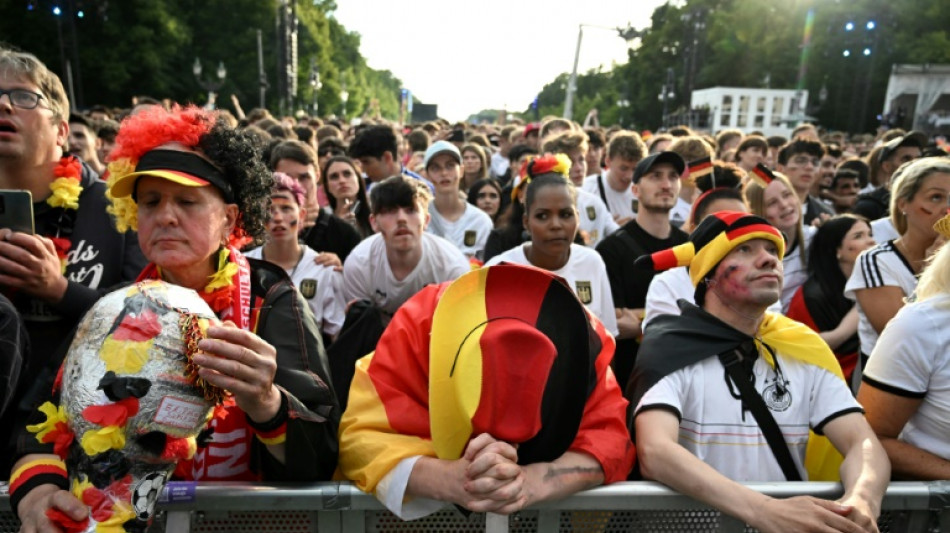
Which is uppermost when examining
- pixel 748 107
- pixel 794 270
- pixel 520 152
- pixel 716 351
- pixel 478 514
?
pixel 748 107

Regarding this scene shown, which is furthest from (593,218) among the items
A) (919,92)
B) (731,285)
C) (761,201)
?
(919,92)

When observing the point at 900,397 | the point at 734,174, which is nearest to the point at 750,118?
the point at 734,174

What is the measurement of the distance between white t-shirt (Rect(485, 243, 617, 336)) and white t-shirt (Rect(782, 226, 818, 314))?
1.34m

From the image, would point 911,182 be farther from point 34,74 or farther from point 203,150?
point 34,74

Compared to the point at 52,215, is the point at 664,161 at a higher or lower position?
higher

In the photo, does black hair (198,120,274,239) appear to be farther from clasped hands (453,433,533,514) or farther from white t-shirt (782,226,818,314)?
white t-shirt (782,226,818,314)

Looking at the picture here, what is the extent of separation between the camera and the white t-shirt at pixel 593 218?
577 centimetres

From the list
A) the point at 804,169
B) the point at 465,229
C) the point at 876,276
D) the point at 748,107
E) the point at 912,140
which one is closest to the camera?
the point at 876,276

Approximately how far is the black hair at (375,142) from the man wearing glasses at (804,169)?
376cm

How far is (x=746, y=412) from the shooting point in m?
2.43

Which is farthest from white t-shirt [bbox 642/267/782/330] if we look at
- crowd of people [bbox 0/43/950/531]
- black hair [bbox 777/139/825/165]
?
black hair [bbox 777/139/825/165]

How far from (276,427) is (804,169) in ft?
20.6

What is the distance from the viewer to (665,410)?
93.8 inches

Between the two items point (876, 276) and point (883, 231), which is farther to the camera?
point (883, 231)
